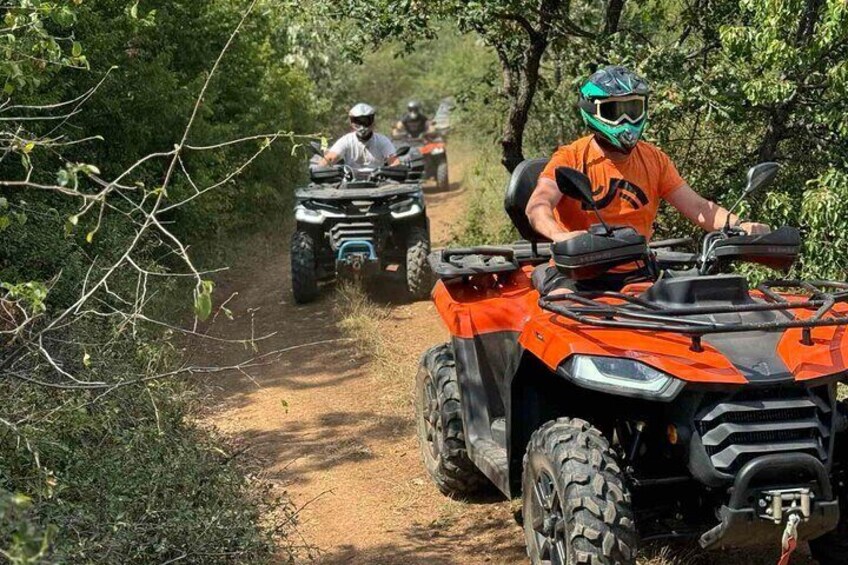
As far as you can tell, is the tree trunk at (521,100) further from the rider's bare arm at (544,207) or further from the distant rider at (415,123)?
the distant rider at (415,123)

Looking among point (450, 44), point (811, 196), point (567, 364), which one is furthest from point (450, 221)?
point (450, 44)

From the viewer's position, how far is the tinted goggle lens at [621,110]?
4840 millimetres

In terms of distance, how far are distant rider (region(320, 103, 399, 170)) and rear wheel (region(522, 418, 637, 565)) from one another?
768cm

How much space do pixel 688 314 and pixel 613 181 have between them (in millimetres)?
1203

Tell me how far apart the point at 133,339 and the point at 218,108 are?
8.14 metres

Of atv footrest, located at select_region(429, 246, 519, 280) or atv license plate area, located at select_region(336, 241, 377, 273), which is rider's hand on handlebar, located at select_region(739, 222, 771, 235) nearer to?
atv footrest, located at select_region(429, 246, 519, 280)

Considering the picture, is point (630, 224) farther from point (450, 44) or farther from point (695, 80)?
point (450, 44)

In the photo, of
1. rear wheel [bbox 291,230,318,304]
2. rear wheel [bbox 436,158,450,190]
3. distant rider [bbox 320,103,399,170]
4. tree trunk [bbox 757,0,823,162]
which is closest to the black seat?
tree trunk [bbox 757,0,823,162]

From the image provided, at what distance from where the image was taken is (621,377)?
393 centimetres

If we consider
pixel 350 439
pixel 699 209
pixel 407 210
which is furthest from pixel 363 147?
pixel 699 209

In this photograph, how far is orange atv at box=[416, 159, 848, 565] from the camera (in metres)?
3.80

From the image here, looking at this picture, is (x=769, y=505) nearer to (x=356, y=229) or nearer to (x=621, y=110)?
(x=621, y=110)

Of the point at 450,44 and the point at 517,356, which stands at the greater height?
the point at 450,44

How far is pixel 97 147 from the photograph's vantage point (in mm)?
10492
